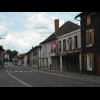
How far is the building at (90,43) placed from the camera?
109ft

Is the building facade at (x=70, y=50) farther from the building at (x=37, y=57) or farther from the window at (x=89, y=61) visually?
the building at (x=37, y=57)

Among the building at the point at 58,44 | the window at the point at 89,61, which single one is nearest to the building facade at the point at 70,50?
the building at the point at 58,44

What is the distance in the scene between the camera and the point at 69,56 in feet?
153

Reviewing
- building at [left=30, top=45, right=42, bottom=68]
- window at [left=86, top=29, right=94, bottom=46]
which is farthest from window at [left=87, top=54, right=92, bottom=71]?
building at [left=30, top=45, right=42, bottom=68]

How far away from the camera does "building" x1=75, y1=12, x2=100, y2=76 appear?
3338 centimetres

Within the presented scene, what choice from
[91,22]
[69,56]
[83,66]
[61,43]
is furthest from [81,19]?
[61,43]

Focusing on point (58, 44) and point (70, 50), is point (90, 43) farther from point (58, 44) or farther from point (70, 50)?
point (58, 44)

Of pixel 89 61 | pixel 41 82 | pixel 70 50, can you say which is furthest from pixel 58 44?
pixel 41 82

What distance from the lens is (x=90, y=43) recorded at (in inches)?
1403

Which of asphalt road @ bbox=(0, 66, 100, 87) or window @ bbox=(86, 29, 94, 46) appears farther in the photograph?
window @ bbox=(86, 29, 94, 46)

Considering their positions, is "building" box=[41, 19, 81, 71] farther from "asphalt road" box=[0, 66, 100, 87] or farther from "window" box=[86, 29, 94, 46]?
"asphalt road" box=[0, 66, 100, 87]
